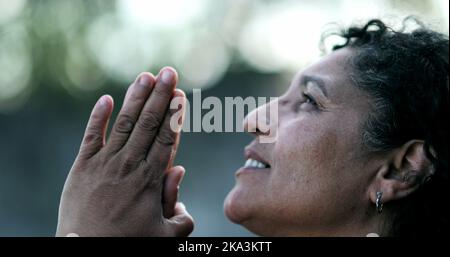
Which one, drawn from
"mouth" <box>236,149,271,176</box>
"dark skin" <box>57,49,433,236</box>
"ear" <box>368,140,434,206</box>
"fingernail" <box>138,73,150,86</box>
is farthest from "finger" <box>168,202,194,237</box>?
"ear" <box>368,140,434,206</box>

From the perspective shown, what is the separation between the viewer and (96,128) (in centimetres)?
225

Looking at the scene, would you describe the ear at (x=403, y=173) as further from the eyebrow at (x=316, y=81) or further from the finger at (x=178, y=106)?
the finger at (x=178, y=106)

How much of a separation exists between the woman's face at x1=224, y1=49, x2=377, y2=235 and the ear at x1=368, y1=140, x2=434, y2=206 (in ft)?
0.16

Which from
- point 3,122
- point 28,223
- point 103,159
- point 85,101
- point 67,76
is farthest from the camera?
point 67,76

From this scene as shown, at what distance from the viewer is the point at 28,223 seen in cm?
1055

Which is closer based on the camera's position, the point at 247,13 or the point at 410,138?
the point at 410,138

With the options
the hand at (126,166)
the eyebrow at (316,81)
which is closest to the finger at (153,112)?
the hand at (126,166)

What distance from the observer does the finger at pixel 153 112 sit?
86.0 inches

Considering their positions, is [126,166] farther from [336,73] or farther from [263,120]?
[336,73]

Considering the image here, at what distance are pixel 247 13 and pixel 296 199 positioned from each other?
11776 millimetres

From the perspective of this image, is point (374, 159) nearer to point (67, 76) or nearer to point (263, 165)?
point (263, 165)

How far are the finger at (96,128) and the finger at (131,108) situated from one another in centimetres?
6

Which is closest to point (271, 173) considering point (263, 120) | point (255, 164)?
point (255, 164)
